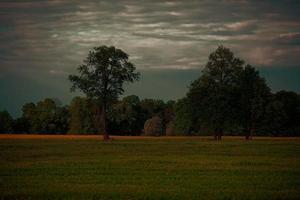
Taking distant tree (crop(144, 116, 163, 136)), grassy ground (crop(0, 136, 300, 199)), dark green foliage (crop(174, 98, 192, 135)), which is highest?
dark green foliage (crop(174, 98, 192, 135))

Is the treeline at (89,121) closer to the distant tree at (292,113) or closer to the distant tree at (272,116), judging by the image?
the distant tree at (292,113)

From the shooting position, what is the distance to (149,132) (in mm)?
139125

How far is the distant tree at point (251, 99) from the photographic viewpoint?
99.8 metres

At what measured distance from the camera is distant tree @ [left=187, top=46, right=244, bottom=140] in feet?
305

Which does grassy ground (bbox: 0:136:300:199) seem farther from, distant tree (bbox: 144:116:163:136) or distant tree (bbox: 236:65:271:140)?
distant tree (bbox: 144:116:163:136)

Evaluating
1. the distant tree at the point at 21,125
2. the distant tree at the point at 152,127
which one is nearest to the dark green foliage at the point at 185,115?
the distant tree at the point at 152,127

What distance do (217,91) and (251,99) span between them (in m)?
11.0

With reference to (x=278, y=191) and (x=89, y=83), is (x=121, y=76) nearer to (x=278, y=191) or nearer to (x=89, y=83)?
(x=89, y=83)

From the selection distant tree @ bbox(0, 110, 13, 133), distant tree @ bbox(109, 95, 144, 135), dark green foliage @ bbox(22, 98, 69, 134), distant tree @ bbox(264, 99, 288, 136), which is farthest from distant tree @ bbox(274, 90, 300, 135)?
distant tree @ bbox(0, 110, 13, 133)

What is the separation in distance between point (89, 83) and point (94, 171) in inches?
2232

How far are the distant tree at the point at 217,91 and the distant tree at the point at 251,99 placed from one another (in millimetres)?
3418

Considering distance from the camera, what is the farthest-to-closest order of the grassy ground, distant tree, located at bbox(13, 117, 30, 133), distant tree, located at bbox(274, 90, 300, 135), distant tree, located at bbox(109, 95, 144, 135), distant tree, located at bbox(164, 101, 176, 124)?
distant tree, located at bbox(164, 101, 176, 124), distant tree, located at bbox(13, 117, 30, 133), distant tree, located at bbox(109, 95, 144, 135), distant tree, located at bbox(274, 90, 300, 135), the grassy ground

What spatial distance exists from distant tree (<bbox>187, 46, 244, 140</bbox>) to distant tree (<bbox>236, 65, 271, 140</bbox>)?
342 centimetres

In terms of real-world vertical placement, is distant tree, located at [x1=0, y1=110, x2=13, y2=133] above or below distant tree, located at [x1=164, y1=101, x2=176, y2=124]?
below
